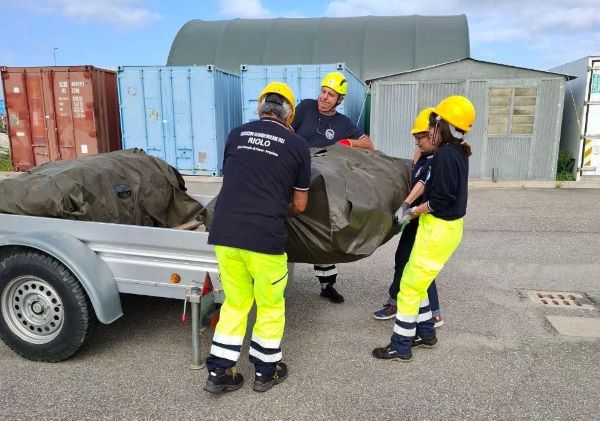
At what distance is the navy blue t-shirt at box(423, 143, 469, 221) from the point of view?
334 centimetres

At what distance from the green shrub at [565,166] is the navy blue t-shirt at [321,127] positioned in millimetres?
9974

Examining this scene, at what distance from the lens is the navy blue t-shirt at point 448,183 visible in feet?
11.0

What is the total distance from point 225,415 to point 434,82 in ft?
35.7

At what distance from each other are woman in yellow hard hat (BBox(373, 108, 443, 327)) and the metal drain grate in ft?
3.92

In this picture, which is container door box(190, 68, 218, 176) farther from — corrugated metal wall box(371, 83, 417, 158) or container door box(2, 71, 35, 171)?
container door box(2, 71, 35, 171)

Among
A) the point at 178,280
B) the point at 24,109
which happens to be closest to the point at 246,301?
the point at 178,280

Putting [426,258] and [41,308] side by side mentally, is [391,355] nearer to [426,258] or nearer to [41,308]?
[426,258]

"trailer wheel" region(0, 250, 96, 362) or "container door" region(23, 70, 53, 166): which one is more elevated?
"container door" region(23, 70, 53, 166)

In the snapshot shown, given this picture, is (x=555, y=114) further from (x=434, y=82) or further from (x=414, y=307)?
(x=414, y=307)

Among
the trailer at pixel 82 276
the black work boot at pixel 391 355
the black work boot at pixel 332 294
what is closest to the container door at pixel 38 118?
the trailer at pixel 82 276

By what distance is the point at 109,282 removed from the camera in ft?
10.9

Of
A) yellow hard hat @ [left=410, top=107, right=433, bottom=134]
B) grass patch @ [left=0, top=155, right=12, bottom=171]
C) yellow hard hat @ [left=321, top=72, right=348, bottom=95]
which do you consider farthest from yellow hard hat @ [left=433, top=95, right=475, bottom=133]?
grass patch @ [left=0, top=155, right=12, bottom=171]

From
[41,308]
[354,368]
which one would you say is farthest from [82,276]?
[354,368]

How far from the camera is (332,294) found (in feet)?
15.6
